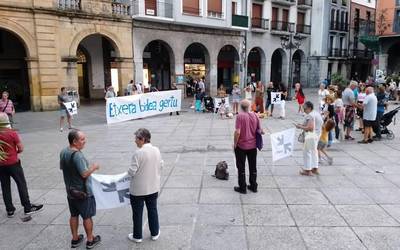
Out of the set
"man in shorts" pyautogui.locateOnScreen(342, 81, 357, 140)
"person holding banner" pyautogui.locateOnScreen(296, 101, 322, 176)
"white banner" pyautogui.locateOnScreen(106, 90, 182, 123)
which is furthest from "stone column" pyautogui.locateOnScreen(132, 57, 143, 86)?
"person holding banner" pyautogui.locateOnScreen(296, 101, 322, 176)

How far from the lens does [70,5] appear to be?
19.4m

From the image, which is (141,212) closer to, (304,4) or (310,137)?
(310,137)

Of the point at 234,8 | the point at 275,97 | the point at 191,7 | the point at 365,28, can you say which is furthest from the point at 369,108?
the point at 365,28

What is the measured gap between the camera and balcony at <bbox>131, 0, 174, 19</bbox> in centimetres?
2211

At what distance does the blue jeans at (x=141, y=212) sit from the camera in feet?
15.0

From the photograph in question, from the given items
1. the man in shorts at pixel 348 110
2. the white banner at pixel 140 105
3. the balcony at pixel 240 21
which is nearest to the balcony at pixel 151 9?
the balcony at pixel 240 21

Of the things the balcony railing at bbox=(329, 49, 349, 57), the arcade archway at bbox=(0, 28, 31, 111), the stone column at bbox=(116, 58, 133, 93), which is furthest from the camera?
the balcony railing at bbox=(329, 49, 349, 57)

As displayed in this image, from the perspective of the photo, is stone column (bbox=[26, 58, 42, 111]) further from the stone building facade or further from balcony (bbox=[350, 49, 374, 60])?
balcony (bbox=[350, 49, 374, 60])

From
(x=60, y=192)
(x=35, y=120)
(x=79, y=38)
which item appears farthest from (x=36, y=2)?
(x=60, y=192)

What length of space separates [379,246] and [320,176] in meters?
2.98

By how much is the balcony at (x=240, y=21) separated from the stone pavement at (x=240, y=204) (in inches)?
798

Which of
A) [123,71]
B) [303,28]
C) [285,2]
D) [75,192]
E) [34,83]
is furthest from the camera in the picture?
[303,28]

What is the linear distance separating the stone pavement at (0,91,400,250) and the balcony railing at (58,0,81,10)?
11344 millimetres

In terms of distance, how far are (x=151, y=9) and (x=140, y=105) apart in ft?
32.7
